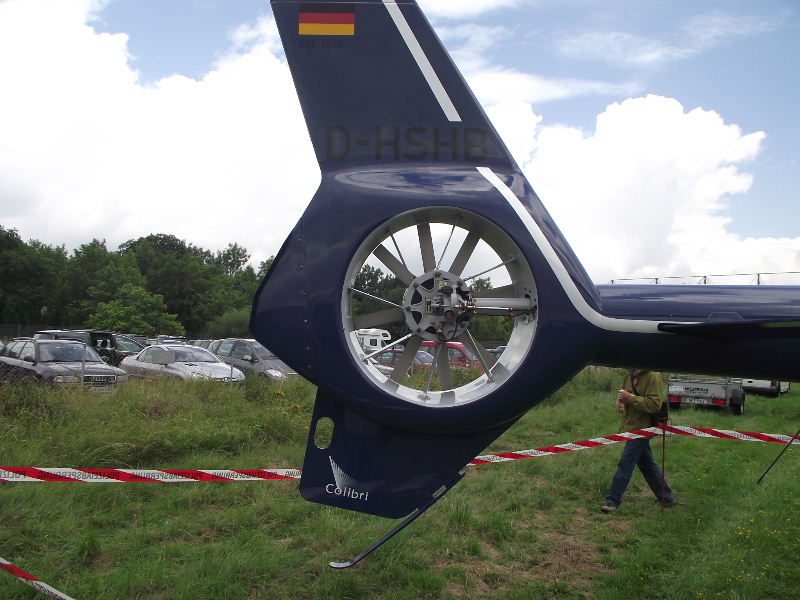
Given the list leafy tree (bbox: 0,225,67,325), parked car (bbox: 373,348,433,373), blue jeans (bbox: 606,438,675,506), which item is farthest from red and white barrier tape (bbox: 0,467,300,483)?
leafy tree (bbox: 0,225,67,325)

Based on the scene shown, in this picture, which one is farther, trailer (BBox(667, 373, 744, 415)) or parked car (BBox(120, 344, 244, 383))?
parked car (BBox(120, 344, 244, 383))

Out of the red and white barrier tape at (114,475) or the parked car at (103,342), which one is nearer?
the red and white barrier tape at (114,475)

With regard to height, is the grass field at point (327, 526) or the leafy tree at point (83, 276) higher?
the leafy tree at point (83, 276)

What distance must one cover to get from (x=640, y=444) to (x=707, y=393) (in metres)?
9.21

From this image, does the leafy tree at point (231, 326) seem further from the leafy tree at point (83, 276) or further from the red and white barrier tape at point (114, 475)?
the red and white barrier tape at point (114, 475)

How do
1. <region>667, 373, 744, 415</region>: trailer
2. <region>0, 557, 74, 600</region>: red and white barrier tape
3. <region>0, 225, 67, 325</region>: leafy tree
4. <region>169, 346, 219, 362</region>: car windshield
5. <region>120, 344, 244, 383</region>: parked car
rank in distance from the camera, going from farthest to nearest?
<region>0, 225, 67, 325</region>: leafy tree
<region>169, 346, 219, 362</region>: car windshield
<region>120, 344, 244, 383</region>: parked car
<region>667, 373, 744, 415</region>: trailer
<region>0, 557, 74, 600</region>: red and white barrier tape

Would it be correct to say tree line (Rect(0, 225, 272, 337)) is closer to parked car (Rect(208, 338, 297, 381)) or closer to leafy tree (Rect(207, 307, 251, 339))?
leafy tree (Rect(207, 307, 251, 339))

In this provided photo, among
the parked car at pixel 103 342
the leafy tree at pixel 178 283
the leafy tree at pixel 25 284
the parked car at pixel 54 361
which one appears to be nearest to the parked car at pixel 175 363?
the parked car at pixel 54 361

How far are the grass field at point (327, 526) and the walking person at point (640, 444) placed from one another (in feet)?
0.74

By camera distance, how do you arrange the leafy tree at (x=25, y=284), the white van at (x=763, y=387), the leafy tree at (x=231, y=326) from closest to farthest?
the white van at (x=763, y=387) → the leafy tree at (x=231, y=326) → the leafy tree at (x=25, y=284)

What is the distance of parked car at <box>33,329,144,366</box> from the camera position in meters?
22.0

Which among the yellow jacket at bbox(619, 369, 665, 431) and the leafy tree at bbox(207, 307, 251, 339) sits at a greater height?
the yellow jacket at bbox(619, 369, 665, 431)


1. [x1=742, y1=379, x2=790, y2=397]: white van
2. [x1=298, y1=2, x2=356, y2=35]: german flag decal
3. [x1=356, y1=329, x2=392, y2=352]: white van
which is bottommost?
[x1=742, y1=379, x2=790, y2=397]: white van

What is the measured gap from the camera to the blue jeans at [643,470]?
21.0 feet
